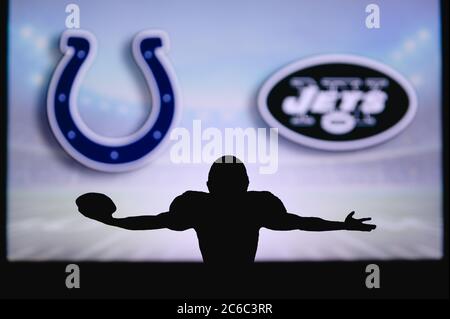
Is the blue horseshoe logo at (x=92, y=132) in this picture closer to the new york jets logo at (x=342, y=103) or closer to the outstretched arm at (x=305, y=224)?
the new york jets logo at (x=342, y=103)

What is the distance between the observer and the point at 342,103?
147 inches

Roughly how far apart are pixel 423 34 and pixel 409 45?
0.15 metres

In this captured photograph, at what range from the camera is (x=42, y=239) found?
3.68 meters

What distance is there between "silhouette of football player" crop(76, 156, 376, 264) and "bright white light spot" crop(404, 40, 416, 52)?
1.43 metres

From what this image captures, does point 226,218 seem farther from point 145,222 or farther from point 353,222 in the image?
point 353,222

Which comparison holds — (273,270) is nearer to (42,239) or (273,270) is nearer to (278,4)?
(42,239)

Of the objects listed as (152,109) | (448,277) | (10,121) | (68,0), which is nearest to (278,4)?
(152,109)

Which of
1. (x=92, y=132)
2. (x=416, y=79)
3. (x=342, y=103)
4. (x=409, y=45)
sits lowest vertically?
(x=92, y=132)

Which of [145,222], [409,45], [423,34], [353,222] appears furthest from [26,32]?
[423,34]

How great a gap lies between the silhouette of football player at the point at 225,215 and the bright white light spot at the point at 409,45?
1429 millimetres

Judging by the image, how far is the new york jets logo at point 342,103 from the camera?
12.2 feet

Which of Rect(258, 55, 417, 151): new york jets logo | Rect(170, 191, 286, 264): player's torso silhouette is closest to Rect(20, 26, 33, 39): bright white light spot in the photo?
Rect(170, 191, 286, 264): player's torso silhouette

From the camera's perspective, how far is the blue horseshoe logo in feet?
12.0

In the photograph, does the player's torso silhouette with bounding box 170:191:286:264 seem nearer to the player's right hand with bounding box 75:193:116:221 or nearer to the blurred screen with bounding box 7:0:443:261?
the blurred screen with bounding box 7:0:443:261
